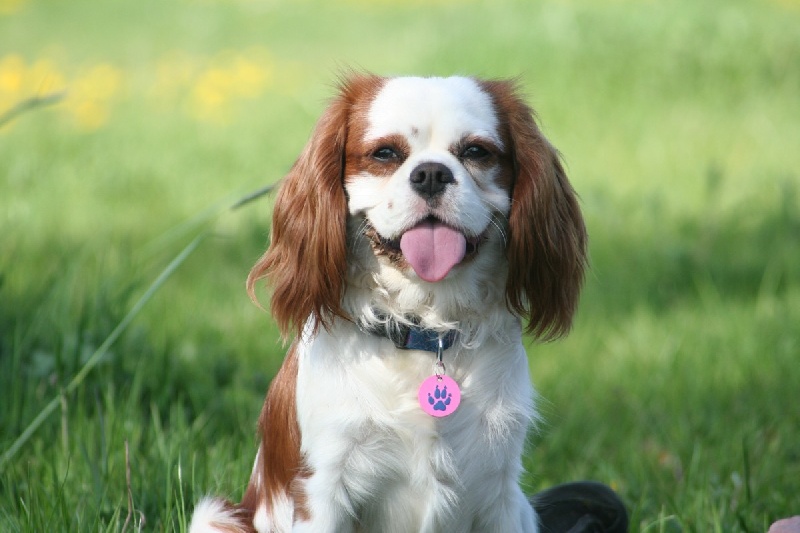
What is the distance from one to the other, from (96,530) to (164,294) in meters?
2.84

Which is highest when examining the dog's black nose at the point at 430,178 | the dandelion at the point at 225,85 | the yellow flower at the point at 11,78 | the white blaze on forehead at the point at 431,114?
the white blaze on forehead at the point at 431,114

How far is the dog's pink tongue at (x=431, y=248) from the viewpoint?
8.88ft

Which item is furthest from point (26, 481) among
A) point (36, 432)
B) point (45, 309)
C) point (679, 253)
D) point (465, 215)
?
point (679, 253)

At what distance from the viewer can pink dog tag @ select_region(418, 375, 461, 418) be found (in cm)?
276

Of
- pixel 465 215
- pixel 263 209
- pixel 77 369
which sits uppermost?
pixel 465 215

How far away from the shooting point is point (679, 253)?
20.0ft

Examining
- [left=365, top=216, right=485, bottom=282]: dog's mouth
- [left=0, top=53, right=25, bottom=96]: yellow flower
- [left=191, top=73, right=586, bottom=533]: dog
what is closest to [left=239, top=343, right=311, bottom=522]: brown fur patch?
[left=191, top=73, right=586, bottom=533]: dog

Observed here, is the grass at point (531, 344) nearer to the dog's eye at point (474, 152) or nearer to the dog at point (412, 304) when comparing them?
the dog at point (412, 304)

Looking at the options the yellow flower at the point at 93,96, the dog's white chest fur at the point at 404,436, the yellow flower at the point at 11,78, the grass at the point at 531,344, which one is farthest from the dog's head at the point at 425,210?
the yellow flower at the point at 11,78

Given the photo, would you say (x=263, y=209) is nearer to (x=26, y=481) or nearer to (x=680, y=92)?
(x=680, y=92)

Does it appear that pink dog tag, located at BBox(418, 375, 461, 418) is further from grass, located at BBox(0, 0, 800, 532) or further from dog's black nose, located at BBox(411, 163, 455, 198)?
grass, located at BBox(0, 0, 800, 532)

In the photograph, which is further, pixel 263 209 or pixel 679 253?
pixel 263 209

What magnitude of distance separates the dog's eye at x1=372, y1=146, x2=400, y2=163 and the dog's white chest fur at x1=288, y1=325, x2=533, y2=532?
446mm

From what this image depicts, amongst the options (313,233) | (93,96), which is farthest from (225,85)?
(313,233)
